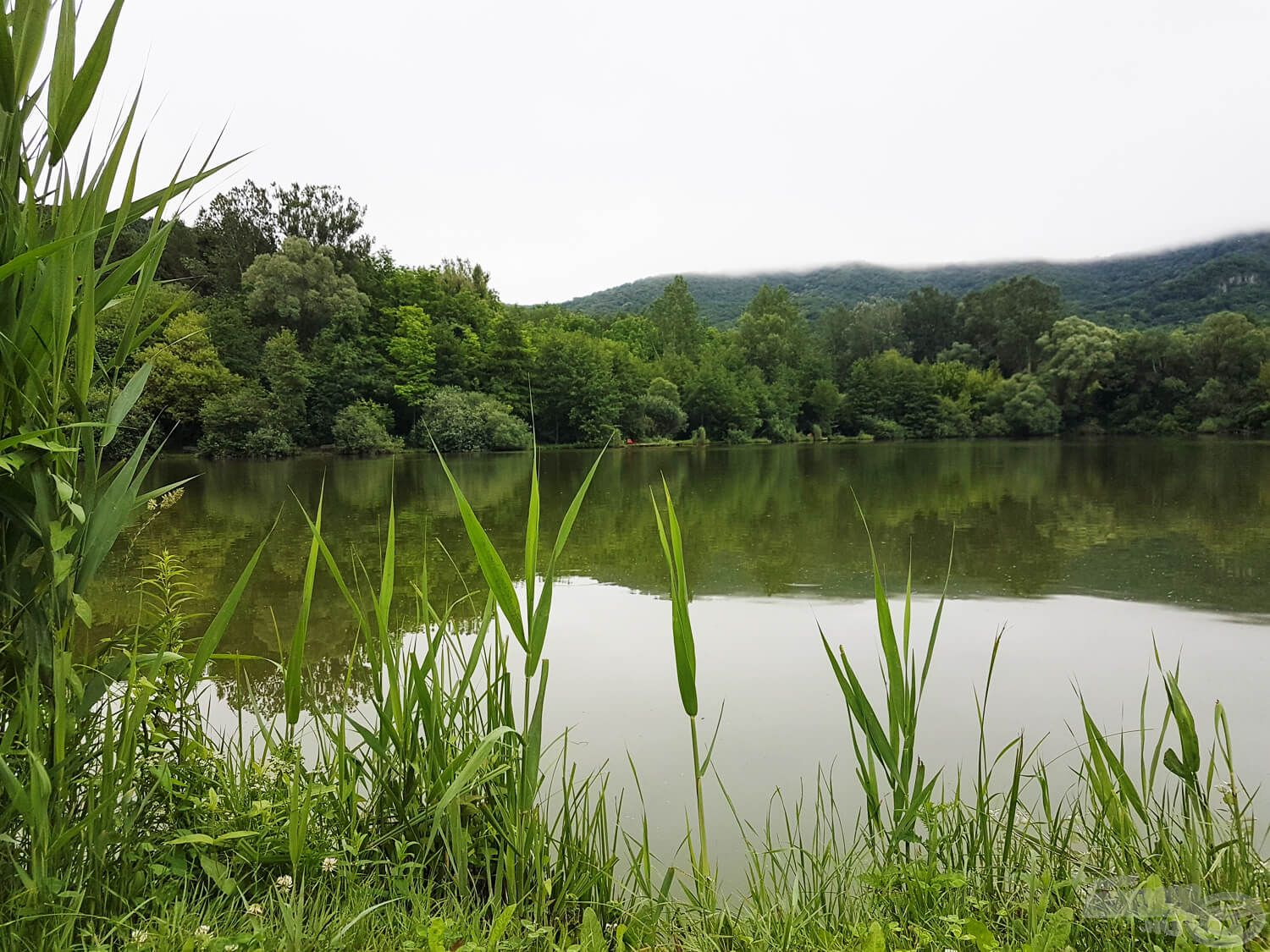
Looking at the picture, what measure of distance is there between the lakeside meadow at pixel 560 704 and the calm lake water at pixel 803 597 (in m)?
0.04

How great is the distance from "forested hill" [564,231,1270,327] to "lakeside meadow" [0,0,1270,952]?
60.3 meters

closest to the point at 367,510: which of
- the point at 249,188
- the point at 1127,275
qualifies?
the point at 249,188

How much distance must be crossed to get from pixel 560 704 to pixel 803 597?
279 cm

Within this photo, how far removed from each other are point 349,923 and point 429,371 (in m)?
32.3

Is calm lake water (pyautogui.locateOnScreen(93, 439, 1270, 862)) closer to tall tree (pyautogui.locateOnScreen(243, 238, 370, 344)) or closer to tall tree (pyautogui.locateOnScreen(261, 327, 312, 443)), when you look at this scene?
tall tree (pyautogui.locateOnScreen(261, 327, 312, 443))

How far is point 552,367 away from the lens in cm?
3356

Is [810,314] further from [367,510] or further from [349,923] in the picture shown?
[349,923]

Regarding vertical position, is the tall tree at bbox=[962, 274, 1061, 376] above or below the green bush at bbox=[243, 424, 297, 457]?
above

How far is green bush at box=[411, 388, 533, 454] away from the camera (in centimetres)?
2844

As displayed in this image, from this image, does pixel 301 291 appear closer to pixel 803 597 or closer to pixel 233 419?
pixel 233 419

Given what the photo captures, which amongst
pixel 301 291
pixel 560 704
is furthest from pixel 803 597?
pixel 301 291

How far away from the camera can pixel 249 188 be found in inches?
1346

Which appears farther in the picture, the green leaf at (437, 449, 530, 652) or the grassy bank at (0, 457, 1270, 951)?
the green leaf at (437, 449, 530, 652)

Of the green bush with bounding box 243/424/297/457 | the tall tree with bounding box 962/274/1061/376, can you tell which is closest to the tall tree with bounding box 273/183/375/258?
the green bush with bounding box 243/424/297/457
